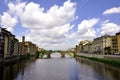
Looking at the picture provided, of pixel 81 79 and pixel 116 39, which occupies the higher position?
pixel 116 39

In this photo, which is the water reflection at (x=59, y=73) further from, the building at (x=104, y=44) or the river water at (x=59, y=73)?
the building at (x=104, y=44)

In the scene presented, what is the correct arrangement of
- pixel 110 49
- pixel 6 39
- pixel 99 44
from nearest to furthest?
pixel 6 39
pixel 110 49
pixel 99 44

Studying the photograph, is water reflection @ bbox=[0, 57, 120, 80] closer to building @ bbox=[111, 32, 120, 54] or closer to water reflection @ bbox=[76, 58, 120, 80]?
water reflection @ bbox=[76, 58, 120, 80]

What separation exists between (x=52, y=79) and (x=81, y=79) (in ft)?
21.8

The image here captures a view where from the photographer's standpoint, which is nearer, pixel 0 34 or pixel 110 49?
pixel 0 34

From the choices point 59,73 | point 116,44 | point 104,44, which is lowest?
point 59,73

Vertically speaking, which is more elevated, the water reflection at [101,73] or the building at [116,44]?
the building at [116,44]

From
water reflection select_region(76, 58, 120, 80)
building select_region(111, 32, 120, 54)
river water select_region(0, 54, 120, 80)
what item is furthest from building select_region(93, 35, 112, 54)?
water reflection select_region(76, 58, 120, 80)

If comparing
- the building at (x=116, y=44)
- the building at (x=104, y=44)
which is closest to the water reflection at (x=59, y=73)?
the building at (x=116, y=44)

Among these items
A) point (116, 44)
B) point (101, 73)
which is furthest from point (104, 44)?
point (101, 73)

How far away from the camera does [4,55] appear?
97688 millimetres

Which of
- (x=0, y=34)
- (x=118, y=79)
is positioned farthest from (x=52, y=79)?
(x=0, y=34)

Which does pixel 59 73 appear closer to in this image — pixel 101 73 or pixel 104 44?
pixel 101 73

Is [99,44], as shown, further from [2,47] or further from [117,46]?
[2,47]
